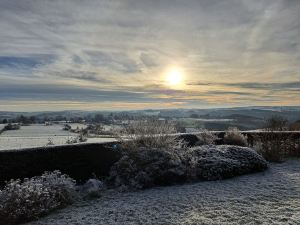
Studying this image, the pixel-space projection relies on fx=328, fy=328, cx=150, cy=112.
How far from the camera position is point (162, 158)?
7316 mm

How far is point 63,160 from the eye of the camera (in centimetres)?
764


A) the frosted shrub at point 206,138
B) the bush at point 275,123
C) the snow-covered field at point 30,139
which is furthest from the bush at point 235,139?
the snow-covered field at point 30,139

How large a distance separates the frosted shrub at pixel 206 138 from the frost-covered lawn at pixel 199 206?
3300 millimetres

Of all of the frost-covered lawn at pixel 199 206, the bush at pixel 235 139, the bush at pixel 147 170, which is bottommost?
the frost-covered lawn at pixel 199 206

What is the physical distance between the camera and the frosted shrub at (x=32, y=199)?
5086mm

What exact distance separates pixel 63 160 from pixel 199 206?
3672mm

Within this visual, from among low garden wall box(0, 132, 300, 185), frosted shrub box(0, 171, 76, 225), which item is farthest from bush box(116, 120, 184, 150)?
frosted shrub box(0, 171, 76, 225)

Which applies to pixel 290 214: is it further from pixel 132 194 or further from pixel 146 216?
pixel 132 194

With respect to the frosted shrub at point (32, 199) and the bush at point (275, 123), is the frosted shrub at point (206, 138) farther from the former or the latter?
the frosted shrub at point (32, 199)

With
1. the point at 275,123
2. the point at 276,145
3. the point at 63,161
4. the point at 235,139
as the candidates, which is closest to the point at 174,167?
the point at 63,161

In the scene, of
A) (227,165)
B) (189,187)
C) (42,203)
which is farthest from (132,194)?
(227,165)

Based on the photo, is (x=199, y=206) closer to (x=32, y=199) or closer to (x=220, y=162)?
(x=220, y=162)

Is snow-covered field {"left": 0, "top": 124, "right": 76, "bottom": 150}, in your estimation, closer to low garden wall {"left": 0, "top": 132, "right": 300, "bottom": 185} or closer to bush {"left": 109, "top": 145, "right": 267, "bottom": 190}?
low garden wall {"left": 0, "top": 132, "right": 300, "bottom": 185}

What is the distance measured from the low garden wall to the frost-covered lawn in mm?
1605
